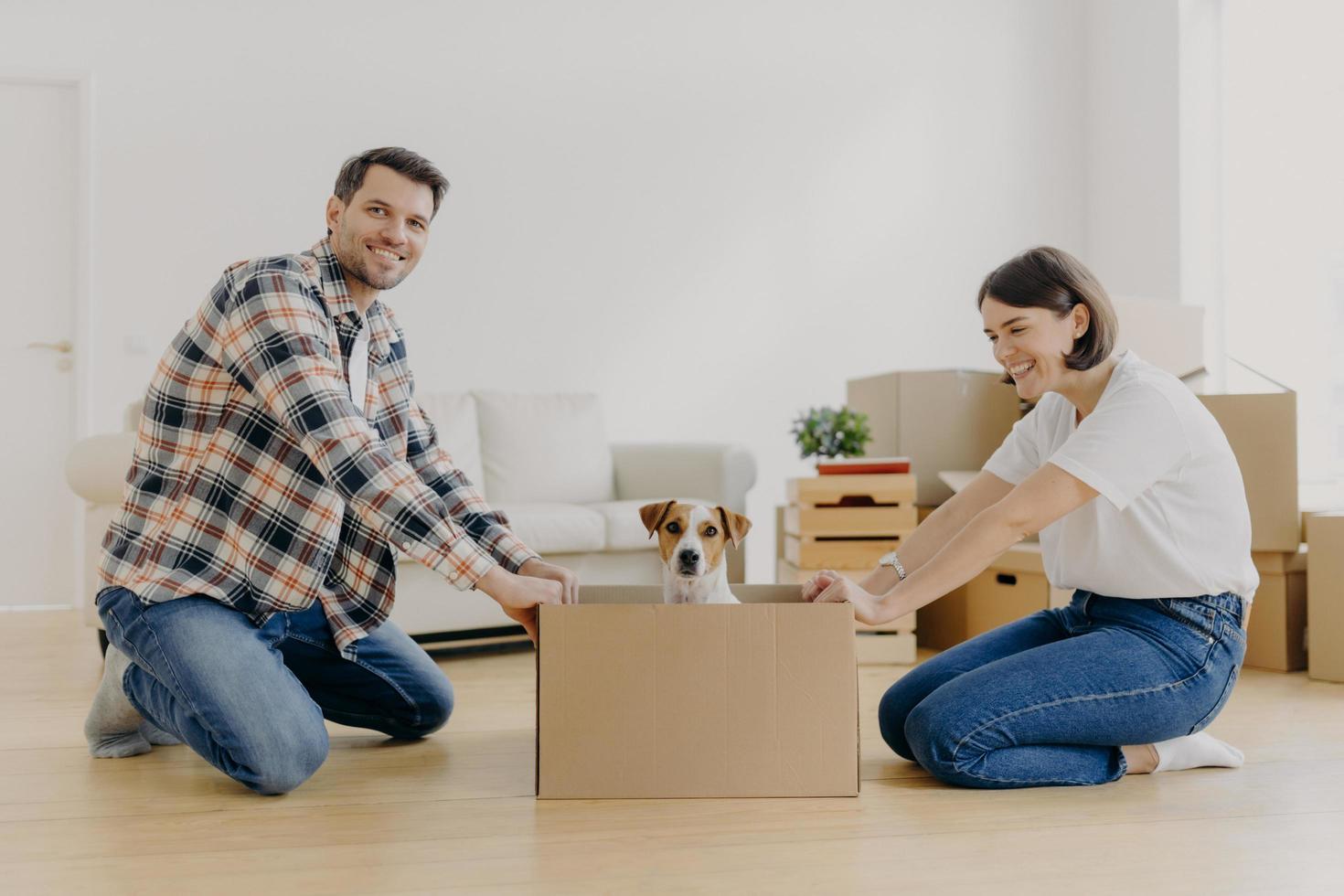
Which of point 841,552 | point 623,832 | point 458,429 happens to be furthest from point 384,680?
point 458,429

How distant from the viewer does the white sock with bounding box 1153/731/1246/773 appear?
6.16 feet

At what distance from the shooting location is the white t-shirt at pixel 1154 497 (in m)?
1.69

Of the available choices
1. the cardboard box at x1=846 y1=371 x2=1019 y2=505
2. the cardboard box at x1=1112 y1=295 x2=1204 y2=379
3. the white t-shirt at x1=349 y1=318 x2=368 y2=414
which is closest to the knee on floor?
the white t-shirt at x1=349 y1=318 x2=368 y2=414

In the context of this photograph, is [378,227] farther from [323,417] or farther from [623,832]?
[623,832]

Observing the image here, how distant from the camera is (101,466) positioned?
9.92ft

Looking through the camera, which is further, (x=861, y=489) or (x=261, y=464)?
(x=861, y=489)

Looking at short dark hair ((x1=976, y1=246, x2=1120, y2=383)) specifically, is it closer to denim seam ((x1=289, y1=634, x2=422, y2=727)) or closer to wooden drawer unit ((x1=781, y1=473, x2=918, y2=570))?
denim seam ((x1=289, y1=634, x2=422, y2=727))

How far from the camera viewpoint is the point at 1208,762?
6.28ft

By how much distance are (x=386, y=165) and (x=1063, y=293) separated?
1189 mm

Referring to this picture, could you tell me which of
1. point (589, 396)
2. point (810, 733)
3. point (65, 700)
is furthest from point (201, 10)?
point (810, 733)

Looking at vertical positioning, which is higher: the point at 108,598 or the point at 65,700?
the point at 108,598

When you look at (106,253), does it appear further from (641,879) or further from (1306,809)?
(1306,809)

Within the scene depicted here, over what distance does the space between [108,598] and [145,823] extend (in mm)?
397

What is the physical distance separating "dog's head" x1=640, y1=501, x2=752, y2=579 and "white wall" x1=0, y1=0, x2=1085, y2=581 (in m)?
2.73
